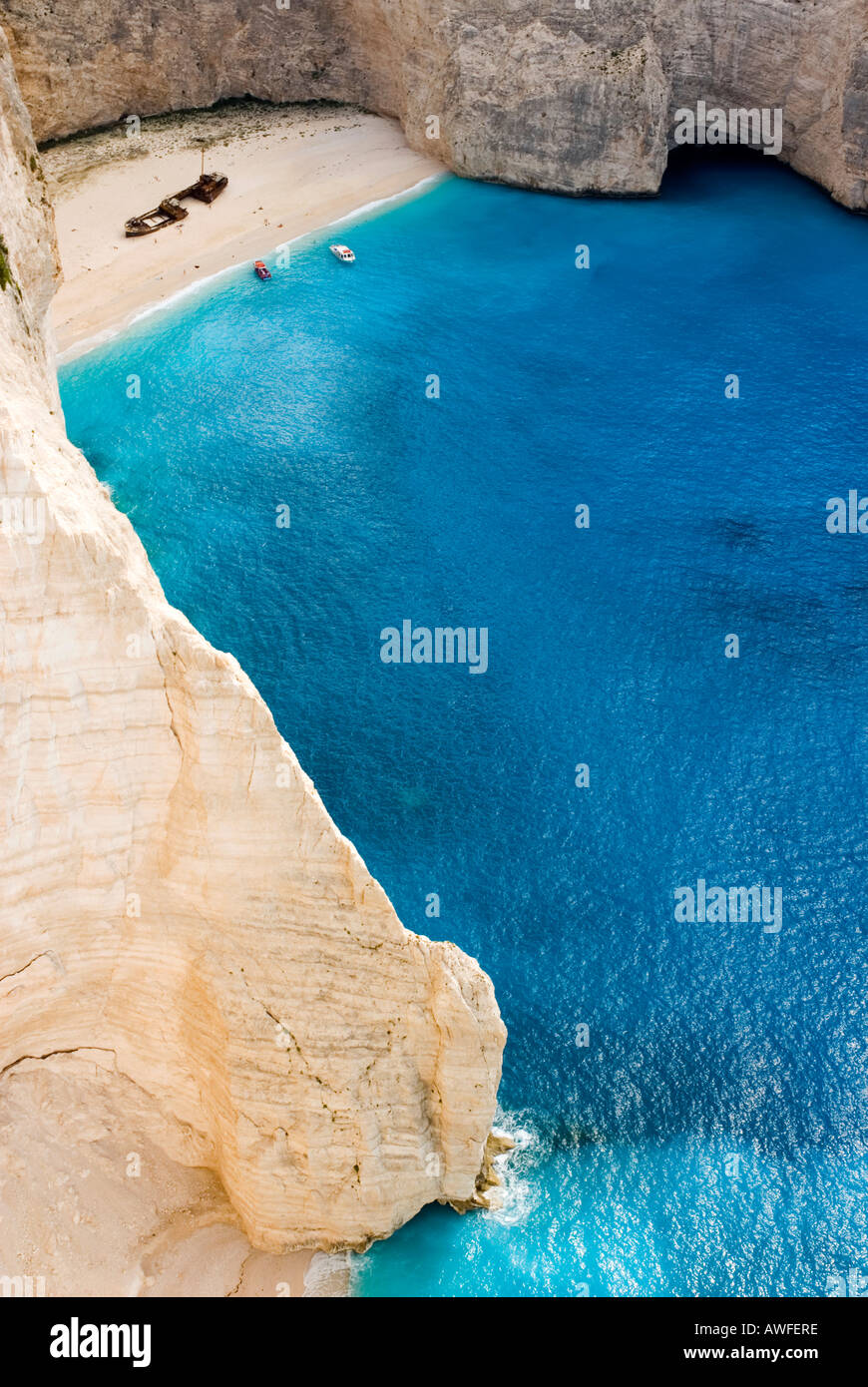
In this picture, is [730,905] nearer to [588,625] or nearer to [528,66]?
[588,625]

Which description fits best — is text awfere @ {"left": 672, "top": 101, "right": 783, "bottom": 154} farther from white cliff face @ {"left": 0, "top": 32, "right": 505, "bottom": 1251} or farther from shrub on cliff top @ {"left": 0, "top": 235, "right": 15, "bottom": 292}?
shrub on cliff top @ {"left": 0, "top": 235, "right": 15, "bottom": 292}

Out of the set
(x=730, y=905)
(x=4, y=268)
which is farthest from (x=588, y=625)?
(x=4, y=268)

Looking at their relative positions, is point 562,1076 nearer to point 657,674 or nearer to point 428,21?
point 657,674

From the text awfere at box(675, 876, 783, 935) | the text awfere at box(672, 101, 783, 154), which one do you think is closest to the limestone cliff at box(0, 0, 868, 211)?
the text awfere at box(672, 101, 783, 154)

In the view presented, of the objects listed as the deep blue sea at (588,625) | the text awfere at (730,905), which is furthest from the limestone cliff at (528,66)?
the text awfere at (730,905)

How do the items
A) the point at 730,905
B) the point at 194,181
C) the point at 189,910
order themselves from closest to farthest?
1. the point at 189,910
2. the point at 730,905
3. the point at 194,181
